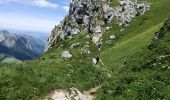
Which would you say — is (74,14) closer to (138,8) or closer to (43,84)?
(138,8)

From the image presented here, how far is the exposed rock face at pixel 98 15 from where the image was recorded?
563 ft

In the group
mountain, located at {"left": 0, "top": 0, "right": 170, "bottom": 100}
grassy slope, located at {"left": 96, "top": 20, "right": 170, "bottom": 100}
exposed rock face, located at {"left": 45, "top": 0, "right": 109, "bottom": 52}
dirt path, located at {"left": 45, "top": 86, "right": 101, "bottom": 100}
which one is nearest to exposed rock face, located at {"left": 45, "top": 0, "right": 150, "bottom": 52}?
exposed rock face, located at {"left": 45, "top": 0, "right": 109, "bottom": 52}

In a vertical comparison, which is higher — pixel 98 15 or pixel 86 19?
pixel 98 15

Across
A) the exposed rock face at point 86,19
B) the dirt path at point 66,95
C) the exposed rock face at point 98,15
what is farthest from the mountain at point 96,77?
the exposed rock face at point 86,19

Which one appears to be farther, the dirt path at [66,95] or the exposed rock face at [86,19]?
the exposed rock face at [86,19]

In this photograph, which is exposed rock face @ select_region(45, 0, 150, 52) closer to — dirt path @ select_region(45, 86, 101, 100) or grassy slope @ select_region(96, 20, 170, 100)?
grassy slope @ select_region(96, 20, 170, 100)

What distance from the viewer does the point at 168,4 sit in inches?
6978

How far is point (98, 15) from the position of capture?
183 m

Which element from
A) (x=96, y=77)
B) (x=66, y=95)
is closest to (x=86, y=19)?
(x=96, y=77)

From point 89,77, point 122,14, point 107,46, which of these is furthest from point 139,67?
point 122,14

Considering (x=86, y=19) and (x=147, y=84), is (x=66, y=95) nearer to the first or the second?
(x=147, y=84)

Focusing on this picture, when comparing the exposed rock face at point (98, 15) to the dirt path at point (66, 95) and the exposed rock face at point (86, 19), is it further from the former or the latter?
the dirt path at point (66, 95)

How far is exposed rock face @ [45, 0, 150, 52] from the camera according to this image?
171650mm

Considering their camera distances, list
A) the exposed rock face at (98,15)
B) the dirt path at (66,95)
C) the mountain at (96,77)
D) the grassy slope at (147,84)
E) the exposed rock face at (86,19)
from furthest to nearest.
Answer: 1. the exposed rock face at (86,19)
2. the exposed rock face at (98,15)
3. the dirt path at (66,95)
4. the mountain at (96,77)
5. the grassy slope at (147,84)
